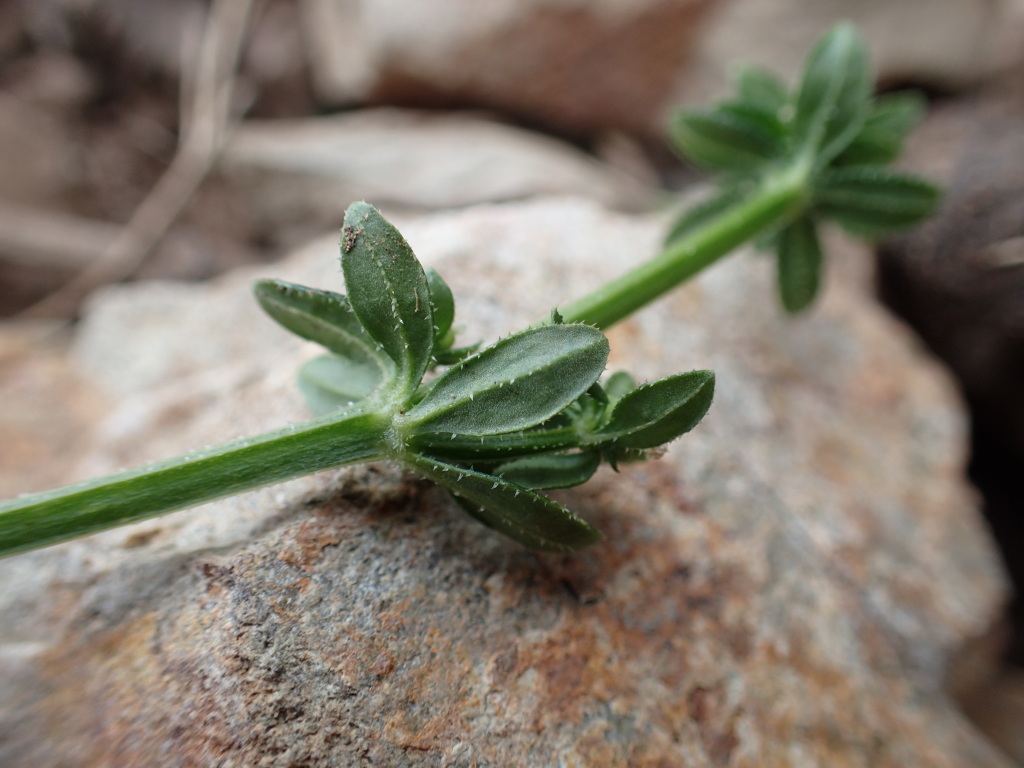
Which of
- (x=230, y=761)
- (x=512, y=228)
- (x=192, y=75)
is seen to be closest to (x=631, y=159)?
(x=512, y=228)

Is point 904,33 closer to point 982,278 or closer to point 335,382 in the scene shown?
point 982,278

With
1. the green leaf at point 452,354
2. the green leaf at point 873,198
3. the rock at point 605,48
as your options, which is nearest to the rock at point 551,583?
the green leaf at point 452,354

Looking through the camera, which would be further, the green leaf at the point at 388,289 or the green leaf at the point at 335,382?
the green leaf at the point at 335,382

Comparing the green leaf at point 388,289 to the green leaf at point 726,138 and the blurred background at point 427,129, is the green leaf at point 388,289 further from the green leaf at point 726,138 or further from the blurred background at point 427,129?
the blurred background at point 427,129

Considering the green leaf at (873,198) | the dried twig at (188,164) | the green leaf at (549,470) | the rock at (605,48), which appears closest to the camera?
the green leaf at (549,470)

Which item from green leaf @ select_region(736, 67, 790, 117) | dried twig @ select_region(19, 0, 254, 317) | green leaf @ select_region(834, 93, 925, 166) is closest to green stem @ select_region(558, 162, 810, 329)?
green leaf @ select_region(834, 93, 925, 166)

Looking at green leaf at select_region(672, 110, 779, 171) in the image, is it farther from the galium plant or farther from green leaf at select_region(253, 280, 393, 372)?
green leaf at select_region(253, 280, 393, 372)

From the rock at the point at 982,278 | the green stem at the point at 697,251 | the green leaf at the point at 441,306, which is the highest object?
the green leaf at the point at 441,306

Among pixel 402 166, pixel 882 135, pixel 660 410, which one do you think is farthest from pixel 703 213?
pixel 402 166
